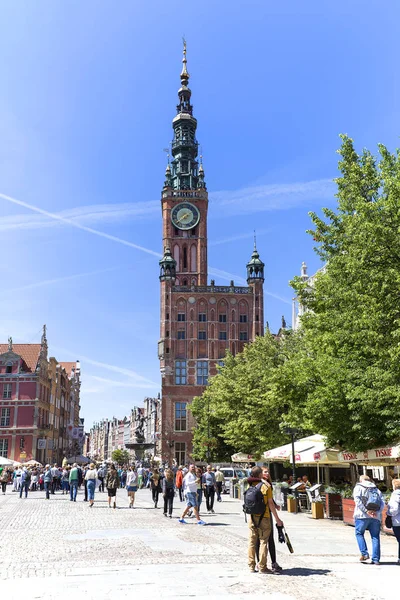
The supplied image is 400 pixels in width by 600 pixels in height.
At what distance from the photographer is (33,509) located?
23.2 meters

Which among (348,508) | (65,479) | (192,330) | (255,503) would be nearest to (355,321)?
(348,508)

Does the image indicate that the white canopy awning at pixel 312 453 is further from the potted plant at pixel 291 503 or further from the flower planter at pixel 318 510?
the flower planter at pixel 318 510

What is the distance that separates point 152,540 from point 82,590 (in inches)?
215

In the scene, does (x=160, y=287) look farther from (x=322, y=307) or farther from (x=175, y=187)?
(x=322, y=307)

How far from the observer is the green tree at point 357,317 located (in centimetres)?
1553

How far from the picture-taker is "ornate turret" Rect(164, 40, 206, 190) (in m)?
90.0

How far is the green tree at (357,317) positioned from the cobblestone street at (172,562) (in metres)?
3.23

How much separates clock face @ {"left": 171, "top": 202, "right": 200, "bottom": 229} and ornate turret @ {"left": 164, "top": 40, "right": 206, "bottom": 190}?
398cm

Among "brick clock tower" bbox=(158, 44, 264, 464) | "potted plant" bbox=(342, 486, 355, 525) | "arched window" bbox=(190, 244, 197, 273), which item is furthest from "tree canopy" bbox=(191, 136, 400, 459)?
"arched window" bbox=(190, 244, 197, 273)

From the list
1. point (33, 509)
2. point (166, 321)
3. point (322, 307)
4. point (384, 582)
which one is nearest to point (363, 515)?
point (384, 582)

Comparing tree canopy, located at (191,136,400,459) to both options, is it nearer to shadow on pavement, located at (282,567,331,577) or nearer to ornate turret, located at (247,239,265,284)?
shadow on pavement, located at (282,567,331,577)

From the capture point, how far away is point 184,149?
92562 mm

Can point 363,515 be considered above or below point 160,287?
below

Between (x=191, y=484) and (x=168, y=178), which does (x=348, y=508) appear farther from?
(x=168, y=178)
